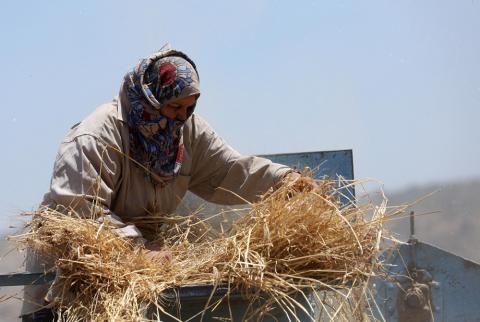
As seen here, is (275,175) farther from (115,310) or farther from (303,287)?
(115,310)

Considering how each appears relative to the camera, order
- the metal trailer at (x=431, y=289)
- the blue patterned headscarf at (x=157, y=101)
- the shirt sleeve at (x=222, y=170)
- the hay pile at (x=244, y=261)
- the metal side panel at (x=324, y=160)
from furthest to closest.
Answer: the metal trailer at (x=431, y=289), the metal side panel at (x=324, y=160), the shirt sleeve at (x=222, y=170), the blue patterned headscarf at (x=157, y=101), the hay pile at (x=244, y=261)

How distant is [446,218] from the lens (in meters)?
21.4

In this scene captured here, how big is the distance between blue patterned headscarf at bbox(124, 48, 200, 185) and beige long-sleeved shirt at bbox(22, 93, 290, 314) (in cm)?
5

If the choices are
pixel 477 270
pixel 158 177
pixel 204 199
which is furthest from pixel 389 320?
pixel 158 177

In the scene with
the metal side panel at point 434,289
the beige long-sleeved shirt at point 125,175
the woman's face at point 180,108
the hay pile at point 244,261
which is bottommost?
the metal side panel at point 434,289

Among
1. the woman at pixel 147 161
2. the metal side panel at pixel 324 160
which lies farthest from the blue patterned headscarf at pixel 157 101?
the metal side panel at pixel 324 160

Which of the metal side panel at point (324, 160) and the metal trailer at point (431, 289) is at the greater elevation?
the metal side panel at point (324, 160)

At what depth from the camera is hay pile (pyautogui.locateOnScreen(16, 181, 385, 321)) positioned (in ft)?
9.29

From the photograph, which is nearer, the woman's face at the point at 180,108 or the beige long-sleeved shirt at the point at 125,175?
the beige long-sleeved shirt at the point at 125,175

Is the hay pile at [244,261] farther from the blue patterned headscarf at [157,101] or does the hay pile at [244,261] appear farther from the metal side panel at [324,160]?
the metal side panel at [324,160]

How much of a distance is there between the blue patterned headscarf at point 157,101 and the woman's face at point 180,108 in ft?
0.05

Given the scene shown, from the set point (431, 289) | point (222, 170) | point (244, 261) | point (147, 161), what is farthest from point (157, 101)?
point (431, 289)

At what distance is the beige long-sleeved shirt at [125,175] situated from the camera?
3281mm

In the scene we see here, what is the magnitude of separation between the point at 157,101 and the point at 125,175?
0.30m
